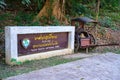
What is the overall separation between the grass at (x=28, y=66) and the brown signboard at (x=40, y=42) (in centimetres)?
38

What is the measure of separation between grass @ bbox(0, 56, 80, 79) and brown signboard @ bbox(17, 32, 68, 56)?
0.38 metres

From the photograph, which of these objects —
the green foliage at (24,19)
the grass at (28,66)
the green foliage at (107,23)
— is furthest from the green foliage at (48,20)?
the grass at (28,66)

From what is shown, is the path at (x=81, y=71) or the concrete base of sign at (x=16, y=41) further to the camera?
the concrete base of sign at (x=16, y=41)

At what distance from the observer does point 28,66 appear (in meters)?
6.72

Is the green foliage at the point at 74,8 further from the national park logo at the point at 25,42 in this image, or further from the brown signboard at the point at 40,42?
the national park logo at the point at 25,42

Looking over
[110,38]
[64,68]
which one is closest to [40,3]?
[110,38]

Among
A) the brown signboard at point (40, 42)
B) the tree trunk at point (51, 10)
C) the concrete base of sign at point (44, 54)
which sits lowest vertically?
the concrete base of sign at point (44, 54)

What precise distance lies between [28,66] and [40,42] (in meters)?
1.20

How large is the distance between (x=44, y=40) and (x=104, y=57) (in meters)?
2.19

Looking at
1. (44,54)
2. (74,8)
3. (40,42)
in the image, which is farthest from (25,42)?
(74,8)

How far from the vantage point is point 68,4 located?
13797 mm

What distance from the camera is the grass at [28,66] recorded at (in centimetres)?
603

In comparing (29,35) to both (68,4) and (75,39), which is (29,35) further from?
(68,4)

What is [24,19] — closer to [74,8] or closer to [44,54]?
[74,8]
